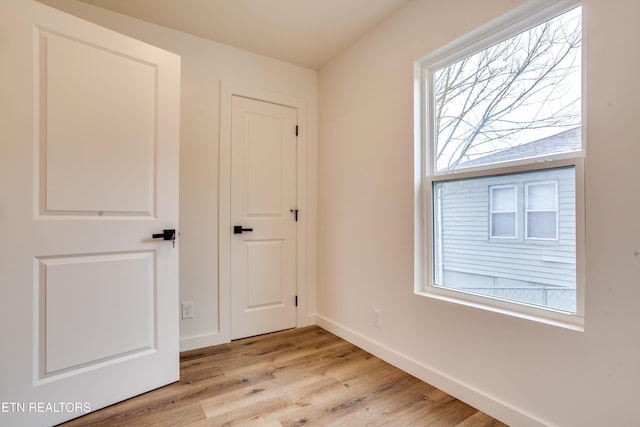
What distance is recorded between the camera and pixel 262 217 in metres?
2.76

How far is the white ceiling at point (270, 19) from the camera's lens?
6.84ft

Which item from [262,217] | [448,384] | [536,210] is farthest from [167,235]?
[536,210]

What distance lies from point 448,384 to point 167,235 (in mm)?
1896

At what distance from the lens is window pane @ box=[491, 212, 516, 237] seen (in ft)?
5.24

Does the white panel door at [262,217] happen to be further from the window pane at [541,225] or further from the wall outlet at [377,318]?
the window pane at [541,225]

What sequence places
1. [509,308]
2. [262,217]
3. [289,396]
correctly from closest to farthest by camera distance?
[509,308] → [289,396] → [262,217]

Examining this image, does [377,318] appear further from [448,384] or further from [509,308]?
[509,308]

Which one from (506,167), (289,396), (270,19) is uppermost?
(270,19)

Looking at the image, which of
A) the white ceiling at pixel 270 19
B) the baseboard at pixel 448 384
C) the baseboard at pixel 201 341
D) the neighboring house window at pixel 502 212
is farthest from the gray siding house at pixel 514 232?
the baseboard at pixel 201 341

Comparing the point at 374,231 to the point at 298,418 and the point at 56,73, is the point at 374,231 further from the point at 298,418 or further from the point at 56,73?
the point at 56,73

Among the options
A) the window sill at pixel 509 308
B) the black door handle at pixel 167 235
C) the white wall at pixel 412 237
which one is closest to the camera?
the white wall at pixel 412 237

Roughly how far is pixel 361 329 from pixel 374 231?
2.66ft

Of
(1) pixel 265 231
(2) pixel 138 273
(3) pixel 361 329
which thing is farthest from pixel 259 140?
(3) pixel 361 329

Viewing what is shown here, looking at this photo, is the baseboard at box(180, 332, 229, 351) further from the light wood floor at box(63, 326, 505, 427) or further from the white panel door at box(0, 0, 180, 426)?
the white panel door at box(0, 0, 180, 426)
